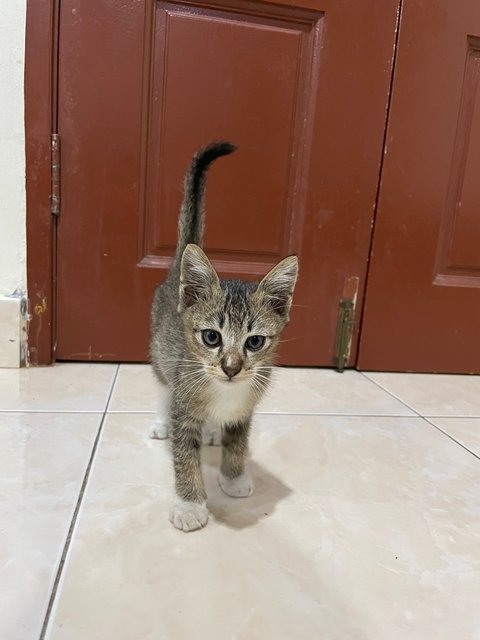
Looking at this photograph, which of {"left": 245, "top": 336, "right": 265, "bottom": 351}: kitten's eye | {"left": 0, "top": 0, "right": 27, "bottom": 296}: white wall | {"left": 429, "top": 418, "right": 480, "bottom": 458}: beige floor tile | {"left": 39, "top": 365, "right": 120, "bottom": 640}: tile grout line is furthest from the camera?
{"left": 0, "top": 0, "right": 27, "bottom": 296}: white wall

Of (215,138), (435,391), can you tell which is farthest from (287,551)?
(215,138)

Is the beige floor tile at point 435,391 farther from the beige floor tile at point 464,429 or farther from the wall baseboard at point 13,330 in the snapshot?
the wall baseboard at point 13,330

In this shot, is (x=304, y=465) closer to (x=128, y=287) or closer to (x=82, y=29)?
(x=128, y=287)

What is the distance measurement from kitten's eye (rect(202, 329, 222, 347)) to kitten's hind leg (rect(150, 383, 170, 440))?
10.4 inches

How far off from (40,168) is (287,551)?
3.76ft

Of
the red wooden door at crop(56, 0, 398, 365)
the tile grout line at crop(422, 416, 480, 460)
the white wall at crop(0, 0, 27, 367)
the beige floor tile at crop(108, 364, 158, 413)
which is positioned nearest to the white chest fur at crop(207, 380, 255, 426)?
the beige floor tile at crop(108, 364, 158, 413)

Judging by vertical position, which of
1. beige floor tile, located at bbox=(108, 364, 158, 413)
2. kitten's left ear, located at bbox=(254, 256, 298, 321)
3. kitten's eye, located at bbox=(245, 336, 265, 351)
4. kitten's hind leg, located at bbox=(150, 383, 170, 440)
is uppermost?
kitten's left ear, located at bbox=(254, 256, 298, 321)

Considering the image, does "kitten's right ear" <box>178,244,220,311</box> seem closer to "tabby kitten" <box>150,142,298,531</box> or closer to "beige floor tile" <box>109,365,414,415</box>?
"tabby kitten" <box>150,142,298,531</box>

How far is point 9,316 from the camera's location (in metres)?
1.38

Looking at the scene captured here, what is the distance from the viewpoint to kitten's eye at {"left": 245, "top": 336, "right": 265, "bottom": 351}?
2.83ft

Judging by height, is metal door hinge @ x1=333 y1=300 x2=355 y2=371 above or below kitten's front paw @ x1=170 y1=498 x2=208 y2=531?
above

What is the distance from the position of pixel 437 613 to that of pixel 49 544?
1.74 feet

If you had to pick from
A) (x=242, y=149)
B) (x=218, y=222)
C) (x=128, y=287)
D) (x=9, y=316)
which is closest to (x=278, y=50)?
(x=242, y=149)

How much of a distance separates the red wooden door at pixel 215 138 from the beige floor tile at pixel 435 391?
1.07ft
